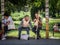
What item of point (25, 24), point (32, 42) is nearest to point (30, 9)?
point (25, 24)

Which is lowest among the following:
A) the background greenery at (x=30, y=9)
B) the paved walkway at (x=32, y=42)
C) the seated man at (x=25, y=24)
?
the paved walkway at (x=32, y=42)

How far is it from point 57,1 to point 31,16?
76 centimetres

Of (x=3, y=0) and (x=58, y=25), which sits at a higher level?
(x=3, y=0)

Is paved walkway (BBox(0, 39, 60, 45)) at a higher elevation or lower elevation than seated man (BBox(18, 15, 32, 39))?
lower

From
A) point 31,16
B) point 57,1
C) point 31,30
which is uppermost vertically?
point 57,1

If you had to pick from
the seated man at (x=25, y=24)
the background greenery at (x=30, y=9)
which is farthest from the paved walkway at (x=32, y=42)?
the seated man at (x=25, y=24)

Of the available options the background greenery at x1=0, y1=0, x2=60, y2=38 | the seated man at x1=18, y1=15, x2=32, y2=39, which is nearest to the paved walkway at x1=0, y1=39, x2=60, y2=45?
the background greenery at x1=0, y1=0, x2=60, y2=38

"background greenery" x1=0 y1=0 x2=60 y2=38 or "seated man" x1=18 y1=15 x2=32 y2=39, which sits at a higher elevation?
"background greenery" x1=0 y1=0 x2=60 y2=38

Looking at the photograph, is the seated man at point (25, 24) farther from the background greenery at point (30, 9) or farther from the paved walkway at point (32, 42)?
the paved walkway at point (32, 42)

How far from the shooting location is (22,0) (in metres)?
5.75

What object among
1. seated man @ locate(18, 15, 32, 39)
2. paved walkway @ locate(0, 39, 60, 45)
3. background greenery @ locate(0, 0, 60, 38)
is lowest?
paved walkway @ locate(0, 39, 60, 45)

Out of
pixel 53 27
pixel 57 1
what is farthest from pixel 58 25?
pixel 57 1

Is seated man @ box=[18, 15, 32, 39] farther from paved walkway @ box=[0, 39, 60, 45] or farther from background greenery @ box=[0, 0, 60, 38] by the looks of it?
paved walkway @ box=[0, 39, 60, 45]

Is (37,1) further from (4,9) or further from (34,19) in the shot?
(4,9)
